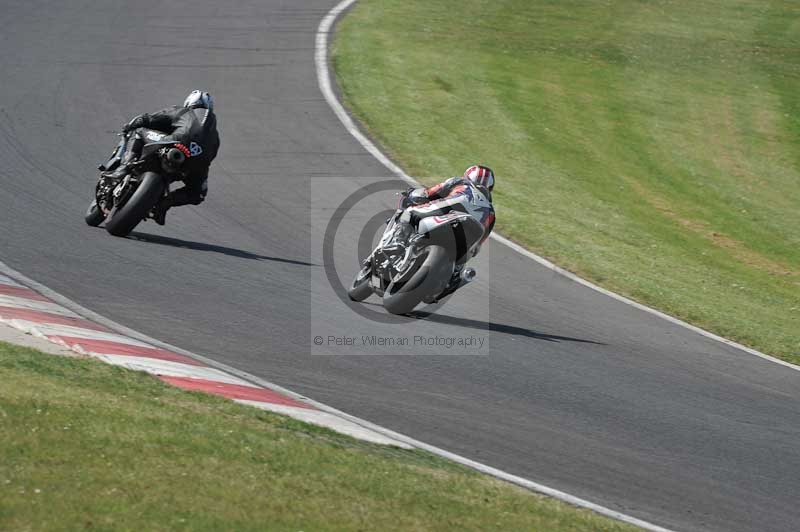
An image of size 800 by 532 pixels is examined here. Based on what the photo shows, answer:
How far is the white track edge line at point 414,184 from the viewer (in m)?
6.83

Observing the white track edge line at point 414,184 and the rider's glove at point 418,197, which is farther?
the rider's glove at point 418,197

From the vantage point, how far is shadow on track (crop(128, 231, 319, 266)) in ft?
40.8

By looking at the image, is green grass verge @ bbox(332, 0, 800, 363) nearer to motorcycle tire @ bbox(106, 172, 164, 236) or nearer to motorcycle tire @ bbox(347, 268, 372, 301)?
motorcycle tire @ bbox(347, 268, 372, 301)

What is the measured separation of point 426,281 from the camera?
10.3m

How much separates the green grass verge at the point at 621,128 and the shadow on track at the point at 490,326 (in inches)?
97.0

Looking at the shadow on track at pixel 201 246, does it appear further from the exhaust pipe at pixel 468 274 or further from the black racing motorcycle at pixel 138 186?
the exhaust pipe at pixel 468 274

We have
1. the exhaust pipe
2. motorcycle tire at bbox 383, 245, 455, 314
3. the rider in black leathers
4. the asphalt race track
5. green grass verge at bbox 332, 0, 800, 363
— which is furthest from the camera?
green grass verge at bbox 332, 0, 800, 363

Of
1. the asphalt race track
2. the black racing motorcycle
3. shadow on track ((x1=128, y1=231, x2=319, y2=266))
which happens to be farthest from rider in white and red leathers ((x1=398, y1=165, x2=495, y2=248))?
the black racing motorcycle

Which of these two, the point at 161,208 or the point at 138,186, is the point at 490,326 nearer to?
the point at 161,208

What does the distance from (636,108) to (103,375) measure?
19.1m

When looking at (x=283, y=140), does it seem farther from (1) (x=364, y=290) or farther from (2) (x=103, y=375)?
(2) (x=103, y=375)

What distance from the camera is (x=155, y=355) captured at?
843cm

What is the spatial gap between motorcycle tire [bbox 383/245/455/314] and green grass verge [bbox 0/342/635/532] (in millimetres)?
3386

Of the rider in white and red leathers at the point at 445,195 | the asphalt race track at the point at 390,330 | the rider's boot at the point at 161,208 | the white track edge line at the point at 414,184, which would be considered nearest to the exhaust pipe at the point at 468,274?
the rider in white and red leathers at the point at 445,195
